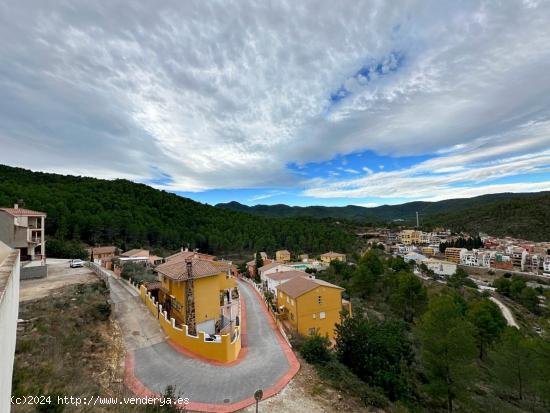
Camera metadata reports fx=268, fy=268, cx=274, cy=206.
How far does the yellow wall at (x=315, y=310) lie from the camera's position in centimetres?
2238

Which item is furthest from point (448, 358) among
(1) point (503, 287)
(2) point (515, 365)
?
(1) point (503, 287)

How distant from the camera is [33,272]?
18828mm

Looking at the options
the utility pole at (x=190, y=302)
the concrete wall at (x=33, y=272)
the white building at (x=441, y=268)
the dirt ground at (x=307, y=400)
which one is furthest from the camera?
the white building at (x=441, y=268)

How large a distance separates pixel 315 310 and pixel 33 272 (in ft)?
69.7

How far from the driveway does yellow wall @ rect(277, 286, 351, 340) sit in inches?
248

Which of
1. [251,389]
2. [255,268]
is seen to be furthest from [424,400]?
[255,268]

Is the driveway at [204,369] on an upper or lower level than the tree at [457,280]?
upper

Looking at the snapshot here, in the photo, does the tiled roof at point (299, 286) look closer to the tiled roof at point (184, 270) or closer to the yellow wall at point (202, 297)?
the yellow wall at point (202, 297)

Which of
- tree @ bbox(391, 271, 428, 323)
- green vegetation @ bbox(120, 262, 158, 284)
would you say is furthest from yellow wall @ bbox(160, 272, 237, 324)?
tree @ bbox(391, 271, 428, 323)

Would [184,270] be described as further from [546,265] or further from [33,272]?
[546,265]

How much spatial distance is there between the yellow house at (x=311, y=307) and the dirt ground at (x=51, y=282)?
1505 cm

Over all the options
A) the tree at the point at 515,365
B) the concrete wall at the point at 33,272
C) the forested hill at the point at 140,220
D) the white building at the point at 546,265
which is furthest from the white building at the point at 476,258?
the concrete wall at the point at 33,272

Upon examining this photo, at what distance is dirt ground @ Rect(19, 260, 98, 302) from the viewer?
14.3 m

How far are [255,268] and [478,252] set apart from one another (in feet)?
234
